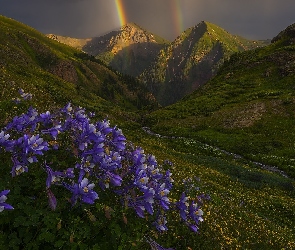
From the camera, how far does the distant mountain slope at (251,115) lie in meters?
38.5

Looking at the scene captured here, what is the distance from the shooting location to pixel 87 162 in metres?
4.30

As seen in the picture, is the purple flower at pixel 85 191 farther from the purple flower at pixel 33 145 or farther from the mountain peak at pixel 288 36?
the mountain peak at pixel 288 36

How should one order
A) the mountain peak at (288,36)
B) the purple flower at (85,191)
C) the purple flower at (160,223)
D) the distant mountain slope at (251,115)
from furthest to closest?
the mountain peak at (288,36)
the distant mountain slope at (251,115)
the purple flower at (160,223)
the purple flower at (85,191)

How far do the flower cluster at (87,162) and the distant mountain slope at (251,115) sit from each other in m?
28.7

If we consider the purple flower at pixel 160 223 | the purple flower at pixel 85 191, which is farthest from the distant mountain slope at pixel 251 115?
the purple flower at pixel 85 191

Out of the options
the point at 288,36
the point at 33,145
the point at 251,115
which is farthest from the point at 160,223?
the point at 288,36

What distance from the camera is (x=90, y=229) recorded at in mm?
4086

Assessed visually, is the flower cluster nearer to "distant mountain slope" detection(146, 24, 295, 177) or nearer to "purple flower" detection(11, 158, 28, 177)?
"purple flower" detection(11, 158, 28, 177)

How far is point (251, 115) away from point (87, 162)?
48.5 m

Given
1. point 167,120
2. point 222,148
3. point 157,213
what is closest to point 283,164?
point 222,148

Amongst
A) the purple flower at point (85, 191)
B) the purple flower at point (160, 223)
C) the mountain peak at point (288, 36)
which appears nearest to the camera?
the purple flower at point (85, 191)

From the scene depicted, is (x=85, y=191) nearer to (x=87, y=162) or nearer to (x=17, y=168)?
(x=87, y=162)

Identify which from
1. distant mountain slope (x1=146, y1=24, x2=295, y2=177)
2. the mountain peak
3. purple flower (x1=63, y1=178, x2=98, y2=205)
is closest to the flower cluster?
purple flower (x1=63, y1=178, x2=98, y2=205)

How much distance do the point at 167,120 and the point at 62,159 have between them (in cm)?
4995
